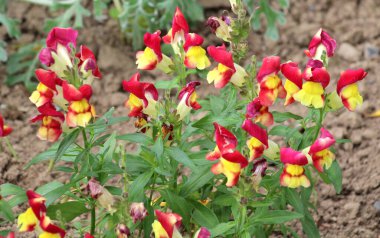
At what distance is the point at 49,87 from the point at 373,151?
1.89 meters

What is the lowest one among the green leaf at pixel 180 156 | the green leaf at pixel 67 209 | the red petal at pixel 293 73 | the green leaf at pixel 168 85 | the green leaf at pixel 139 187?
the green leaf at pixel 67 209

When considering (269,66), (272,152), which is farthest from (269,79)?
(272,152)

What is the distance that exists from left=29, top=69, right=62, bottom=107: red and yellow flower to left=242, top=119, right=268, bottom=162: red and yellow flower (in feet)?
2.04

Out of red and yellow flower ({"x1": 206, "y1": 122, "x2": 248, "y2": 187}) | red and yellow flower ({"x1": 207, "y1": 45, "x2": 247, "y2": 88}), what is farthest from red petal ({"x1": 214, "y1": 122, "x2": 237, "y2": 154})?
red and yellow flower ({"x1": 207, "y1": 45, "x2": 247, "y2": 88})

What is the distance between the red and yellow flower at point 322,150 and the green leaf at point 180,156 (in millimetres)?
399

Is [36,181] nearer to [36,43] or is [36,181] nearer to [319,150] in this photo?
[36,43]

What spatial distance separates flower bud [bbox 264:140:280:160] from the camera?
2703mm

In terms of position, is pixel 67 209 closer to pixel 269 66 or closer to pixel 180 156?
pixel 180 156

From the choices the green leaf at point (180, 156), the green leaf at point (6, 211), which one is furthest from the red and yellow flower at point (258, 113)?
the green leaf at point (6, 211)

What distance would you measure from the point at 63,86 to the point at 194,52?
1.70ft

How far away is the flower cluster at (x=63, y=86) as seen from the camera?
99.1 inches

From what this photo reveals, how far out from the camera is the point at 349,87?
2.64 meters

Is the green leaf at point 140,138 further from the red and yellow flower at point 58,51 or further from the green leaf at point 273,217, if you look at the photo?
the green leaf at point 273,217

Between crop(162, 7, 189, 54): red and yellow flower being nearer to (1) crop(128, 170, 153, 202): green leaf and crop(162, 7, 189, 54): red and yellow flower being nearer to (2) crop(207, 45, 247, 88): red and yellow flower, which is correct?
(2) crop(207, 45, 247, 88): red and yellow flower
